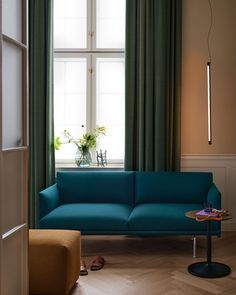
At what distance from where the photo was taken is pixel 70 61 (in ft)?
17.9

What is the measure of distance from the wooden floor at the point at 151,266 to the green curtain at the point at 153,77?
3.01 ft

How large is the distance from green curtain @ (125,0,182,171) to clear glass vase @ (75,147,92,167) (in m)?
0.46

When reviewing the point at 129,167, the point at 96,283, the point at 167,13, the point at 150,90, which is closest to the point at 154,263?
the point at 96,283

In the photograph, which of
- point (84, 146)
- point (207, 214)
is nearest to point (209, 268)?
point (207, 214)

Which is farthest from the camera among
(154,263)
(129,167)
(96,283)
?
(129,167)

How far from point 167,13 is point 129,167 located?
1798 millimetres

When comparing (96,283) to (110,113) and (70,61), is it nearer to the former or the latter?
(110,113)

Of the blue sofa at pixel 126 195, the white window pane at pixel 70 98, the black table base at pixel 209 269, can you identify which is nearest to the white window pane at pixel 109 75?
the white window pane at pixel 70 98

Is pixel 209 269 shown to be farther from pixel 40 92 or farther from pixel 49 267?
A: pixel 40 92

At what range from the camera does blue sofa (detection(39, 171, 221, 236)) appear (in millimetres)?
4352

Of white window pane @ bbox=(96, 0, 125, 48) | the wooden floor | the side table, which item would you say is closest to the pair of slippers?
the wooden floor

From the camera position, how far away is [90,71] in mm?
→ 5438

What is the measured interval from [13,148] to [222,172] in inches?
130

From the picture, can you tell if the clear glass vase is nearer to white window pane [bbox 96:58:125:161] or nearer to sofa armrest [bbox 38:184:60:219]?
white window pane [bbox 96:58:125:161]
